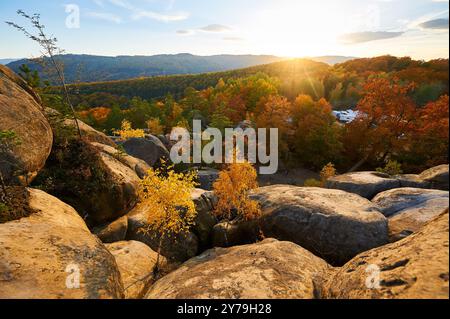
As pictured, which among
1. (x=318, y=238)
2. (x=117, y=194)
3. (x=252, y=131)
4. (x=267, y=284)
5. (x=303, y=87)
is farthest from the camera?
(x=303, y=87)

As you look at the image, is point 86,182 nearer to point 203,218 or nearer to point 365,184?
point 203,218

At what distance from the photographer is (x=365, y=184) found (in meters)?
26.8

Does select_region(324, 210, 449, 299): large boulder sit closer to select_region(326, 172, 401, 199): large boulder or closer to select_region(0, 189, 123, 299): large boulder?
select_region(0, 189, 123, 299): large boulder

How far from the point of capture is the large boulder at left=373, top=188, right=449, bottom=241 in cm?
1765

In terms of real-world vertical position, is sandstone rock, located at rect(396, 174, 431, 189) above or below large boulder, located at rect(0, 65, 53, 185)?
below

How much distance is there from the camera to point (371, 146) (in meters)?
48.3

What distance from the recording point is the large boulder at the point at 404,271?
667 centimetres

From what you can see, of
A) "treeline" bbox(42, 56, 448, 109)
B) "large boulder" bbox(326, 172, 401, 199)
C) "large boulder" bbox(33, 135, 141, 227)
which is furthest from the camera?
"treeline" bbox(42, 56, 448, 109)

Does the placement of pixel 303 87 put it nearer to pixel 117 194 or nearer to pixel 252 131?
pixel 252 131

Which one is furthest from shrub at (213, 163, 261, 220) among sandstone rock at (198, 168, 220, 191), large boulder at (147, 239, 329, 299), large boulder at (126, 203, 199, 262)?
sandstone rock at (198, 168, 220, 191)

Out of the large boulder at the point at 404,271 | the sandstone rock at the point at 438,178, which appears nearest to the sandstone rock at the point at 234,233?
the large boulder at the point at 404,271

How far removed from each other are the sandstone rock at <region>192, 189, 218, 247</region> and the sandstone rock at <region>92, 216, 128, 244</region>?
557 cm
